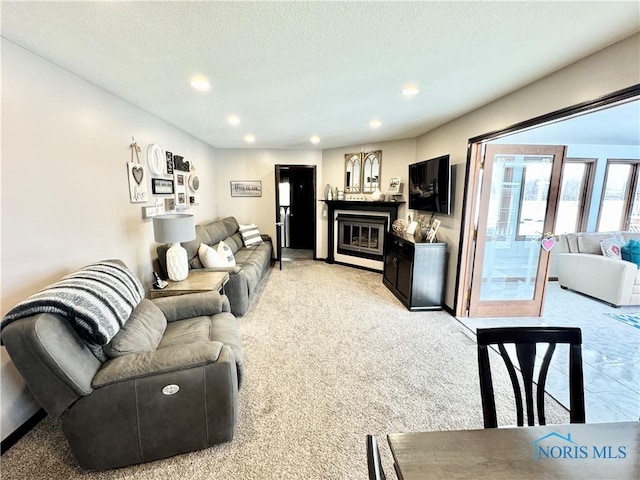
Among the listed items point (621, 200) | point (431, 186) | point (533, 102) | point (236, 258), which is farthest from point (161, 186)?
point (621, 200)

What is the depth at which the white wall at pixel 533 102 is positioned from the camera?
5.35ft

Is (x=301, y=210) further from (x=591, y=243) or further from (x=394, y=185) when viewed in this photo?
(x=591, y=243)

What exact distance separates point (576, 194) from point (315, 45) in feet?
18.1

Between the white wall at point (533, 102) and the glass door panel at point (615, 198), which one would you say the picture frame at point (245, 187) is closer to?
the white wall at point (533, 102)

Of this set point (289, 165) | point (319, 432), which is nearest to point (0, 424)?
point (319, 432)

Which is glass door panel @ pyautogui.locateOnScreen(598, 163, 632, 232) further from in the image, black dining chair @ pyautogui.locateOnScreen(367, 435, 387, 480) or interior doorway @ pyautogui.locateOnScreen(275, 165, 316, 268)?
black dining chair @ pyautogui.locateOnScreen(367, 435, 387, 480)

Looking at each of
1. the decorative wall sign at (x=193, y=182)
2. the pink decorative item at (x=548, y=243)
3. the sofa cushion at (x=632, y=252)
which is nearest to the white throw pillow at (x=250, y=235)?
the decorative wall sign at (x=193, y=182)

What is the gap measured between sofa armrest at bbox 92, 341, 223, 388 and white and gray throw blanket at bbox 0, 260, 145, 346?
0.15 meters

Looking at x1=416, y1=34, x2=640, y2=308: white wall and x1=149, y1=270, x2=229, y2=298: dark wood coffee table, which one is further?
x1=149, y1=270, x2=229, y2=298: dark wood coffee table

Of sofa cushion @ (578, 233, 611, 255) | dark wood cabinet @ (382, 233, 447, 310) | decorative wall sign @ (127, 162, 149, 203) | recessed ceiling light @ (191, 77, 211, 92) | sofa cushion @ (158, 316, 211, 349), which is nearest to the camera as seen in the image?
sofa cushion @ (158, 316, 211, 349)

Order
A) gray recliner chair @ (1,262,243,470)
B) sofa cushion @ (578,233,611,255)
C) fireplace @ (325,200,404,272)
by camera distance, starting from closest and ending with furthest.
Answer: gray recliner chair @ (1,262,243,470) → sofa cushion @ (578,233,611,255) → fireplace @ (325,200,404,272)

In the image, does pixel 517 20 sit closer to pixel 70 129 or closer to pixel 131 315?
pixel 131 315

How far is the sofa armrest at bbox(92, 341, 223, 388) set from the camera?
1.39 m

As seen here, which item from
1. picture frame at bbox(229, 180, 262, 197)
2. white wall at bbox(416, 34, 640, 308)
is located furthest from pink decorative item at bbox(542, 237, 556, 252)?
picture frame at bbox(229, 180, 262, 197)
